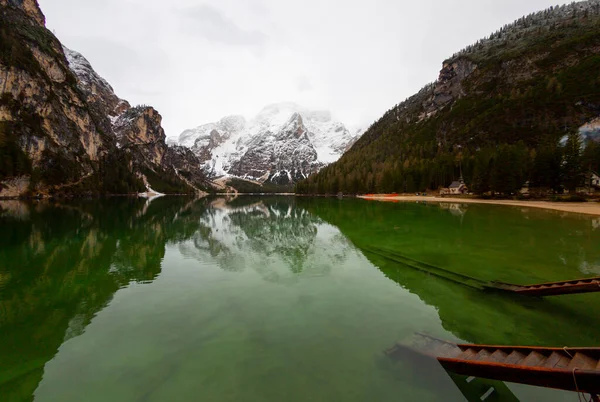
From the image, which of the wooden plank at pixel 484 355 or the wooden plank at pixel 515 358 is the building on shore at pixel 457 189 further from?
the wooden plank at pixel 515 358

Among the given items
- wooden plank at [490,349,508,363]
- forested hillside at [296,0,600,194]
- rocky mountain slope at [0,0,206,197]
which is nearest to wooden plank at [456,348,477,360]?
wooden plank at [490,349,508,363]

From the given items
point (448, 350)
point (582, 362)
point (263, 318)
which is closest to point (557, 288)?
point (448, 350)

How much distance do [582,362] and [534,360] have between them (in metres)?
0.77

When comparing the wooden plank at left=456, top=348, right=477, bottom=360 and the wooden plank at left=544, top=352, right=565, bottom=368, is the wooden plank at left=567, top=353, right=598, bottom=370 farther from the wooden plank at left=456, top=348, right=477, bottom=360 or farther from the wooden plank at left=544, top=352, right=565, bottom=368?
the wooden plank at left=456, top=348, right=477, bottom=360

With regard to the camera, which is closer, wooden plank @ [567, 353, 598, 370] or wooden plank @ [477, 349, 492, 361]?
wooden plank @ [567, 353, 598, 370]

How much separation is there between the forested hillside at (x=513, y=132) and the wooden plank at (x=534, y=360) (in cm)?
8527

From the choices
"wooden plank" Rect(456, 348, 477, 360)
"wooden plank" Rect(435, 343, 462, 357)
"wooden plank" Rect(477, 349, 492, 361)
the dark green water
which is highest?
"wooden plank" Rect(477, 349, 492, 361)

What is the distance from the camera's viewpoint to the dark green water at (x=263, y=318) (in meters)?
6.97

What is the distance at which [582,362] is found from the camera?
5234mm

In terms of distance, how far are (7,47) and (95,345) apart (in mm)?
197151

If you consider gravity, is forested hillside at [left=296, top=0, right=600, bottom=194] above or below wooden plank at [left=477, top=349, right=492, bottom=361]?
above

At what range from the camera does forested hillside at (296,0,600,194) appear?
7712 cm

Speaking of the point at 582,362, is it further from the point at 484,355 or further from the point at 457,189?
the point at 457,189

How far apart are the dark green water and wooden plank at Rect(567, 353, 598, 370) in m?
1.88
